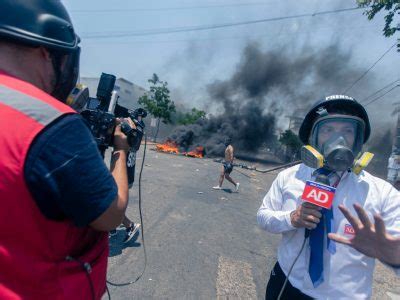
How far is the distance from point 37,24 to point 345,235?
1702 mm

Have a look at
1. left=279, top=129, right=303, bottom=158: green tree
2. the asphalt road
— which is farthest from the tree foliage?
the asphalt road

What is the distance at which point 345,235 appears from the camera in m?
1.77

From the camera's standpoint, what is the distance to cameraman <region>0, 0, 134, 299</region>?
0.97 metres

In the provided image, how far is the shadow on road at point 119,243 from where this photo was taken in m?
4.65

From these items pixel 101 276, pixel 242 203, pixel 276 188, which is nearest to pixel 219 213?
pixel 242 203

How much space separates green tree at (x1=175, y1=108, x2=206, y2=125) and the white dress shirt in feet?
132

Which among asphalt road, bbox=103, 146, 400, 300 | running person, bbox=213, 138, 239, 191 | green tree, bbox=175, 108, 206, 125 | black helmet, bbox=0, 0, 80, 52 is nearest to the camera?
black helmet, bbox=0, 0, 80, 52

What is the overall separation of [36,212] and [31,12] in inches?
26.2

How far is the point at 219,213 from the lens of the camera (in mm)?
7926

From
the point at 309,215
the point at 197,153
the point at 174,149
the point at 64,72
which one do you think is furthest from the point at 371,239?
the point at 174,149

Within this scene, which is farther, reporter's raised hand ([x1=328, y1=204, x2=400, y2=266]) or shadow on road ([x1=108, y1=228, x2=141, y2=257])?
shadow on road ([x1=108, y1=228, x2=141, y2=257])

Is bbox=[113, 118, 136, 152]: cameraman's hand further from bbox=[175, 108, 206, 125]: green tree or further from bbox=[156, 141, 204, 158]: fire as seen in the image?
bbox=[175, 108, 206, 125]: green tree

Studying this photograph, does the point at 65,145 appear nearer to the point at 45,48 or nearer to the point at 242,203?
the point at 45,48

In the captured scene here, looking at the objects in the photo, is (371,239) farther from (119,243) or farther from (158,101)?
(158,101)
